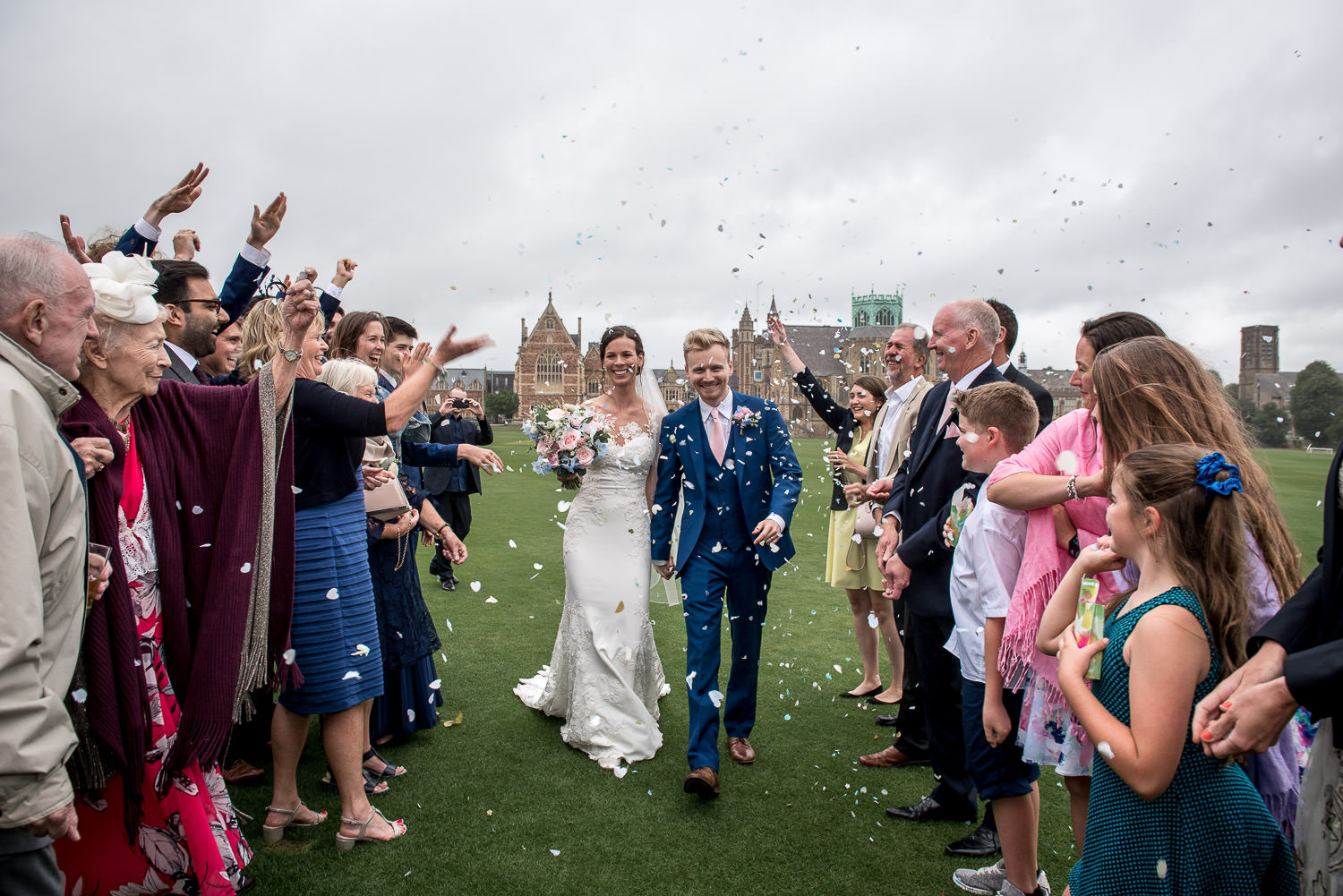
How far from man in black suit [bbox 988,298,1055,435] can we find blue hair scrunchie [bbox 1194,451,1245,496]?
2.98m

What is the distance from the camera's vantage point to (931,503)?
442 cm

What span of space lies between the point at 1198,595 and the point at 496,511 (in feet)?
56.3

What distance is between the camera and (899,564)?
4242 mm

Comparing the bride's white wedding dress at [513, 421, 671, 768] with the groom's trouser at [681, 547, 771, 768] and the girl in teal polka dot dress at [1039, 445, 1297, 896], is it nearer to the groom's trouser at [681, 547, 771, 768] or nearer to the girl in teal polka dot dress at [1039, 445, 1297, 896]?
the groom's trouser at [681, 547, 771, 768]

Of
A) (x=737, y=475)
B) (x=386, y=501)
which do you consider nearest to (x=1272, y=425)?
(x=737, y=475)

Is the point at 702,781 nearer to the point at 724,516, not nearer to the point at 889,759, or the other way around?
the point at 889,759

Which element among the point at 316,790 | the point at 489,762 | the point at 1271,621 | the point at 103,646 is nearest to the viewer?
the point at 1271,621

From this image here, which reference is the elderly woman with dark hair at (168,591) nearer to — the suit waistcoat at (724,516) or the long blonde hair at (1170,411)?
the suit waistcoat at (724,516)

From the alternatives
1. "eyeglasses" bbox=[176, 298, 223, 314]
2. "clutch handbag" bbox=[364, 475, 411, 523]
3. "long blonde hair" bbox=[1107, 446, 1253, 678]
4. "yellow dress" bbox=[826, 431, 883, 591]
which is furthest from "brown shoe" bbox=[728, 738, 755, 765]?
"eyeglasses" bbox=[176, 298, 223, 314]

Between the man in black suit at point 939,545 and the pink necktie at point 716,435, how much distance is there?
122cm

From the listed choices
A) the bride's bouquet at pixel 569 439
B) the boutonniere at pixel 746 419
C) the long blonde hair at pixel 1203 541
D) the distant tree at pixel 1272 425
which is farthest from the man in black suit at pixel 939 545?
Result: the distant tree at pixel 1272 425

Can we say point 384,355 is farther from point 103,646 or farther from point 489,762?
point 103,646

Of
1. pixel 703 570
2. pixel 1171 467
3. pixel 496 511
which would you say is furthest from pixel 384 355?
pixel 496 511

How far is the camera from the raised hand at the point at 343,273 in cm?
457
